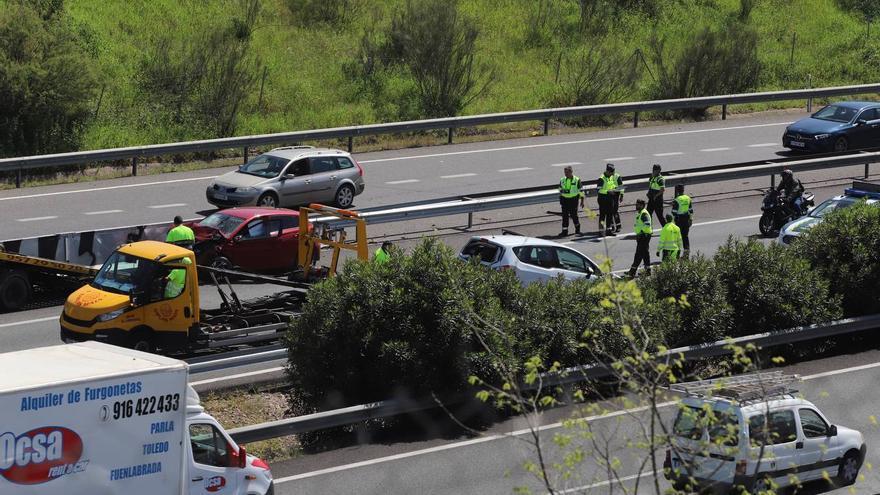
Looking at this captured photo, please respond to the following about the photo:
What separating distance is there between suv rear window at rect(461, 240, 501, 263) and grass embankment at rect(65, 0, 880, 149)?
13.8m

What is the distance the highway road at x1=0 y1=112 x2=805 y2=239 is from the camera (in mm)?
26578

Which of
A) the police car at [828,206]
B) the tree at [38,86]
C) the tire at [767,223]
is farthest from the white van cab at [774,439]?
the tree at [38,86]

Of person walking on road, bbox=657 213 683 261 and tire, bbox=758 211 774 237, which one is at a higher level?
person walking on road, bbox=657 213 683 261

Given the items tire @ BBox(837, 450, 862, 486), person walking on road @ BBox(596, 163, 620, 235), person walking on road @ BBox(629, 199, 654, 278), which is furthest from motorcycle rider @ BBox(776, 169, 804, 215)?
tire @ BBox(837, 450, 862, 486)

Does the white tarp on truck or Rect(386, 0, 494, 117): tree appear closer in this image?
the white tarp on truck

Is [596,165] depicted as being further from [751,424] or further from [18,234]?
[751,424]

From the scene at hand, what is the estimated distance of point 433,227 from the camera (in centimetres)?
2670

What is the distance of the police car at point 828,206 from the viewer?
81.7 feet

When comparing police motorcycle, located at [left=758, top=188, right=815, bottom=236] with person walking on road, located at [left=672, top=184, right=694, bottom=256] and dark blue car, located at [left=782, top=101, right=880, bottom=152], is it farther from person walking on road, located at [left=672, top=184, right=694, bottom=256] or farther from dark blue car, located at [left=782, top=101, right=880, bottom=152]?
dark blue car, located at [left=782, top=101, right=880, bottom=152]

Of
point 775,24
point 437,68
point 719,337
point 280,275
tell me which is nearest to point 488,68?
point 437,68

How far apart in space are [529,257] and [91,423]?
11.4 meters

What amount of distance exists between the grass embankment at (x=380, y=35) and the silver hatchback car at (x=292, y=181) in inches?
237

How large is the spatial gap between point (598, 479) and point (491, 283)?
3856mm

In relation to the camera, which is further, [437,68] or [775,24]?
[775,24]
